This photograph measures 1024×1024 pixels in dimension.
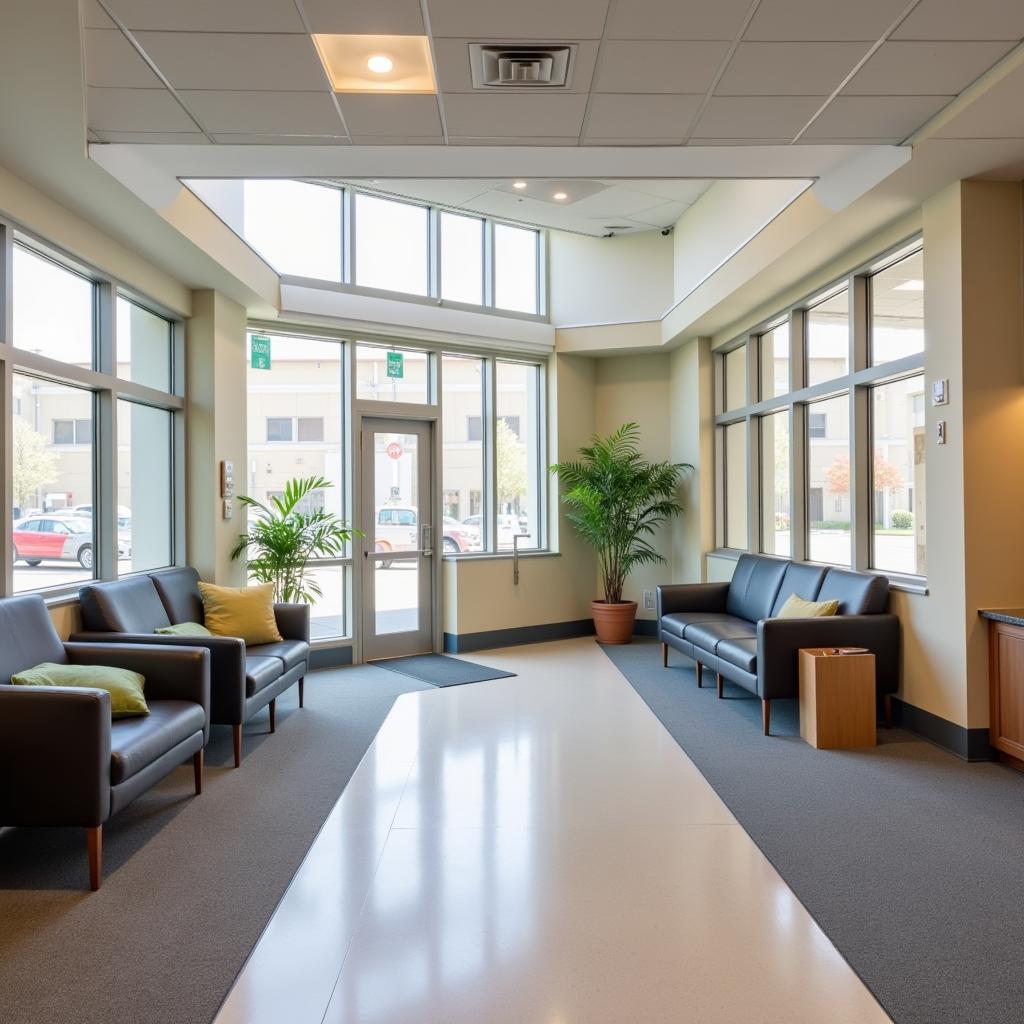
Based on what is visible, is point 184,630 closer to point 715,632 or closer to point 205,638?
point 205,638

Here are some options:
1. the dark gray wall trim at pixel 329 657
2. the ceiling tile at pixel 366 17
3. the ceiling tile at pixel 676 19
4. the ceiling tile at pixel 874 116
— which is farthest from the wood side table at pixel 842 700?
the dark gray wall trim at pixel 329 657

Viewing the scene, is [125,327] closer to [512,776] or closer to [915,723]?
[512,776]

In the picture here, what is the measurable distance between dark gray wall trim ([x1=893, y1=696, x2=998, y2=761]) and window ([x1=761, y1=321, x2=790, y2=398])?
261 centimetres

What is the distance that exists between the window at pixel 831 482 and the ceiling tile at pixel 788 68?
103 inches

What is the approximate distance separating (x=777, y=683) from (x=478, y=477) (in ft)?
12.6

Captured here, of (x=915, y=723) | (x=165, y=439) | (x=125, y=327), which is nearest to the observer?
(x=915, y=723)

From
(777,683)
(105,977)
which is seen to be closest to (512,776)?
(777,683)

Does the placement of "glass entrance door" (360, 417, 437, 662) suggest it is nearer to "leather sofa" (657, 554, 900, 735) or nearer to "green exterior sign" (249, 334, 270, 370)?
"green exterior sign" (249, 334, 270, 370)

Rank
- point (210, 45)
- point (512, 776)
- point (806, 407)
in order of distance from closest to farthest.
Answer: point (210, 45) → point (512, 776) → point (806, 407)

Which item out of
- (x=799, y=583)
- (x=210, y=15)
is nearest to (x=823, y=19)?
(x=210, y=15)

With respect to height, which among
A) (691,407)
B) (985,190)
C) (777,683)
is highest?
(985,190)

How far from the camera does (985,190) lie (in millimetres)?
4180

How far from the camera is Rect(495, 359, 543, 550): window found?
26.0ft

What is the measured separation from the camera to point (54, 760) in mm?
2850
